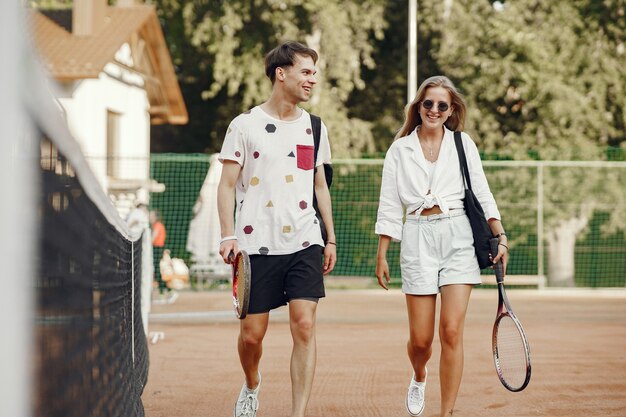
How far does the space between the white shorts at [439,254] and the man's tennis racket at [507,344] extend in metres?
0.15

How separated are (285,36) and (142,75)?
4486 mm

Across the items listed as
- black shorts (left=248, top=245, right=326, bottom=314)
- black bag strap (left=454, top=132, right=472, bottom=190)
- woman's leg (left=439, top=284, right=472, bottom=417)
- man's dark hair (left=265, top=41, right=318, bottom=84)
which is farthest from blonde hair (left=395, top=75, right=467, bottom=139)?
black shorts (left=248, top=245, right=326, bottom=314)

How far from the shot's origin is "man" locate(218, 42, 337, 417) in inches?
243

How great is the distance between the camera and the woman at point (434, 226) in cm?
638

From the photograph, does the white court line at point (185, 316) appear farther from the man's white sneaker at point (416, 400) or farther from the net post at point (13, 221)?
the net post at point (13, 221)

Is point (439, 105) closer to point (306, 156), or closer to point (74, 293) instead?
point (306, 156)

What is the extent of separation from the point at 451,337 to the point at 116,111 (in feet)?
72.5

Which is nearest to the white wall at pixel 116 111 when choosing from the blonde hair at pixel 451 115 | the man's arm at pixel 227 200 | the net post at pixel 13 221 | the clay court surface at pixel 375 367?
the clay court surface at pixel 375 367

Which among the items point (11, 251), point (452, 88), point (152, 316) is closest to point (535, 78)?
point (152, 316)

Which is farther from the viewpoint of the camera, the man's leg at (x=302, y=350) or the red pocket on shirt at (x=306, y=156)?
the red pocket on shirt at (x=306, y=156)

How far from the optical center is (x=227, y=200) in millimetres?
6230

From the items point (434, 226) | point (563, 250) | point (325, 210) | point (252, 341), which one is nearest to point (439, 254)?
point (434, 226)

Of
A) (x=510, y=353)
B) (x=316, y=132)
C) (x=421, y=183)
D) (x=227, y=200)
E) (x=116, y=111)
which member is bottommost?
(x=510, y=353)

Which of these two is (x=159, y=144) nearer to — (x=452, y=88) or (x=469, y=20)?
(x=469, y=20)
